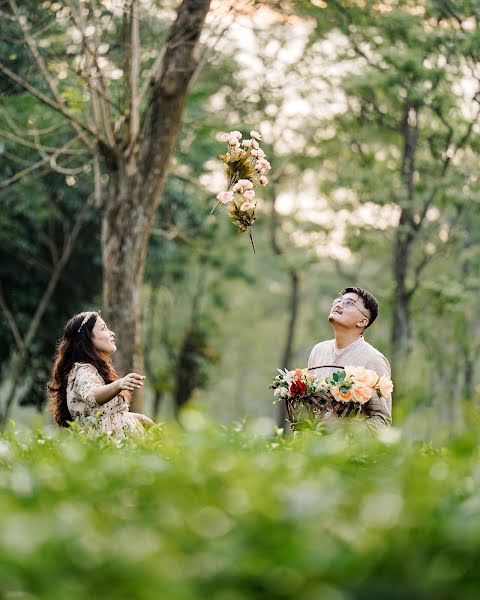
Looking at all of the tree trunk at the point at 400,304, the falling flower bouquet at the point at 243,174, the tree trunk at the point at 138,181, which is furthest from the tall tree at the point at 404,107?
the falling flower bouquet at the point at 243,174

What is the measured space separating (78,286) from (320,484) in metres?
21.2

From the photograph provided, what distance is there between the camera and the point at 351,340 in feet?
20.1

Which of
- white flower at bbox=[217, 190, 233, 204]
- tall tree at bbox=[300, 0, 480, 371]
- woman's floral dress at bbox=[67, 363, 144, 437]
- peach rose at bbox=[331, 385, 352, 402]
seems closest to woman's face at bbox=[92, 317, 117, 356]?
woman's floral dress at bbox=[67, 363, 144, 437]

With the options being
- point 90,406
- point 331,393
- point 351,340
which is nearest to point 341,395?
point 331,393

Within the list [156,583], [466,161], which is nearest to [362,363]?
[156,583]

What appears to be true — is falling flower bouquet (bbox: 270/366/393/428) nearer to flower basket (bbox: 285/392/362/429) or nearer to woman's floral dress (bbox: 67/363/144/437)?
flower basket (bbox: 285/392/362/429)

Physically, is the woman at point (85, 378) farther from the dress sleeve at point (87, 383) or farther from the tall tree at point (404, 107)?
the tall tree at point (404, 107)

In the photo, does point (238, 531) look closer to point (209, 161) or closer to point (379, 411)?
point (379, 411)

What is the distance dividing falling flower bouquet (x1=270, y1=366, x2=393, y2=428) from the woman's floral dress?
1.13 meters

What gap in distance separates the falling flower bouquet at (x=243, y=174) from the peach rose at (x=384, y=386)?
166 centimetres

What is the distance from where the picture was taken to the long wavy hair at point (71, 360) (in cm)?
609

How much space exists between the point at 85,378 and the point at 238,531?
4.17 meters

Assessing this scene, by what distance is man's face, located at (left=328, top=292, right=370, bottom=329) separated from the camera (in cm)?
609

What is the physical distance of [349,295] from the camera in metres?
6.25
